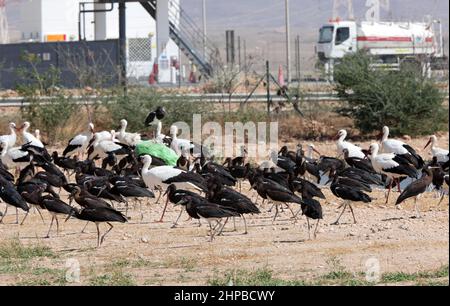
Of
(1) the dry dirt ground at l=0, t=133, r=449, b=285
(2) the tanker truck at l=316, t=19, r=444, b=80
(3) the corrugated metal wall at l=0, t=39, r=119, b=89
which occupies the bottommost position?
(1) the dry dirt ground at l=0, t=133, r=449, b=285

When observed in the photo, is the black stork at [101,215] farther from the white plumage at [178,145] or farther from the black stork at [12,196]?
the white plumage at [178,145]

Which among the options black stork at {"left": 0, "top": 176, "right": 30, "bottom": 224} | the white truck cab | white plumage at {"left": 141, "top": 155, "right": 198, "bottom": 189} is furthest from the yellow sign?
black stork at {"left": 0, "top": 176, "right": 30, "bottom": 224}

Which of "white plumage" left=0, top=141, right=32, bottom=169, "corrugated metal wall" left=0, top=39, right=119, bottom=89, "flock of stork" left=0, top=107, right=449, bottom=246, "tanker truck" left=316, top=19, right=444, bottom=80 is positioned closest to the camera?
"flock of stork" left=0, top=107, right=449, bottom=246

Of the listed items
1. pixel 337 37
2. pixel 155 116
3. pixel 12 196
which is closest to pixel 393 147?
pixel 155 116

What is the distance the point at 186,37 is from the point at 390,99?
62.2ft

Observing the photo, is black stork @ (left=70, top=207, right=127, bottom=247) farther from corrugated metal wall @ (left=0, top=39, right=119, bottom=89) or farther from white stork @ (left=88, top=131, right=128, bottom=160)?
corrugated metal wall @ (left=0, top=39, right=119, bottom=89)

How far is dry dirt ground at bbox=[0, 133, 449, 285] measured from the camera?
1280 cm

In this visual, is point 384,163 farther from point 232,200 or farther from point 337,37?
point 337,37

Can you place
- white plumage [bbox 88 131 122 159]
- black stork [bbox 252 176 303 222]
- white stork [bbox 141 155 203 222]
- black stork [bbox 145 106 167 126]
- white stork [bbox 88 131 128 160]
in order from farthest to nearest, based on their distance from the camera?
1. black stork [bbox 145 106 167 126]
2. white plumage [bbox 88 131 122 159]
3. white stork [bbox 88 131 128 160]
4. white stork [bbox 141 155 203 222]
5. black stork [bbox 252 176 303 222]

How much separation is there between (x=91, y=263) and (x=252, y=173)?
233 inches

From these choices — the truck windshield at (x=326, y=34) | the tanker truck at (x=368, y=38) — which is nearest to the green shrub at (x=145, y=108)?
the tanker truck at (x=368, y=38)

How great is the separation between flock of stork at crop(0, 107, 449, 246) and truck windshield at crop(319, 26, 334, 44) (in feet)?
112

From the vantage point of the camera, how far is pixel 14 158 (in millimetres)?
22688
